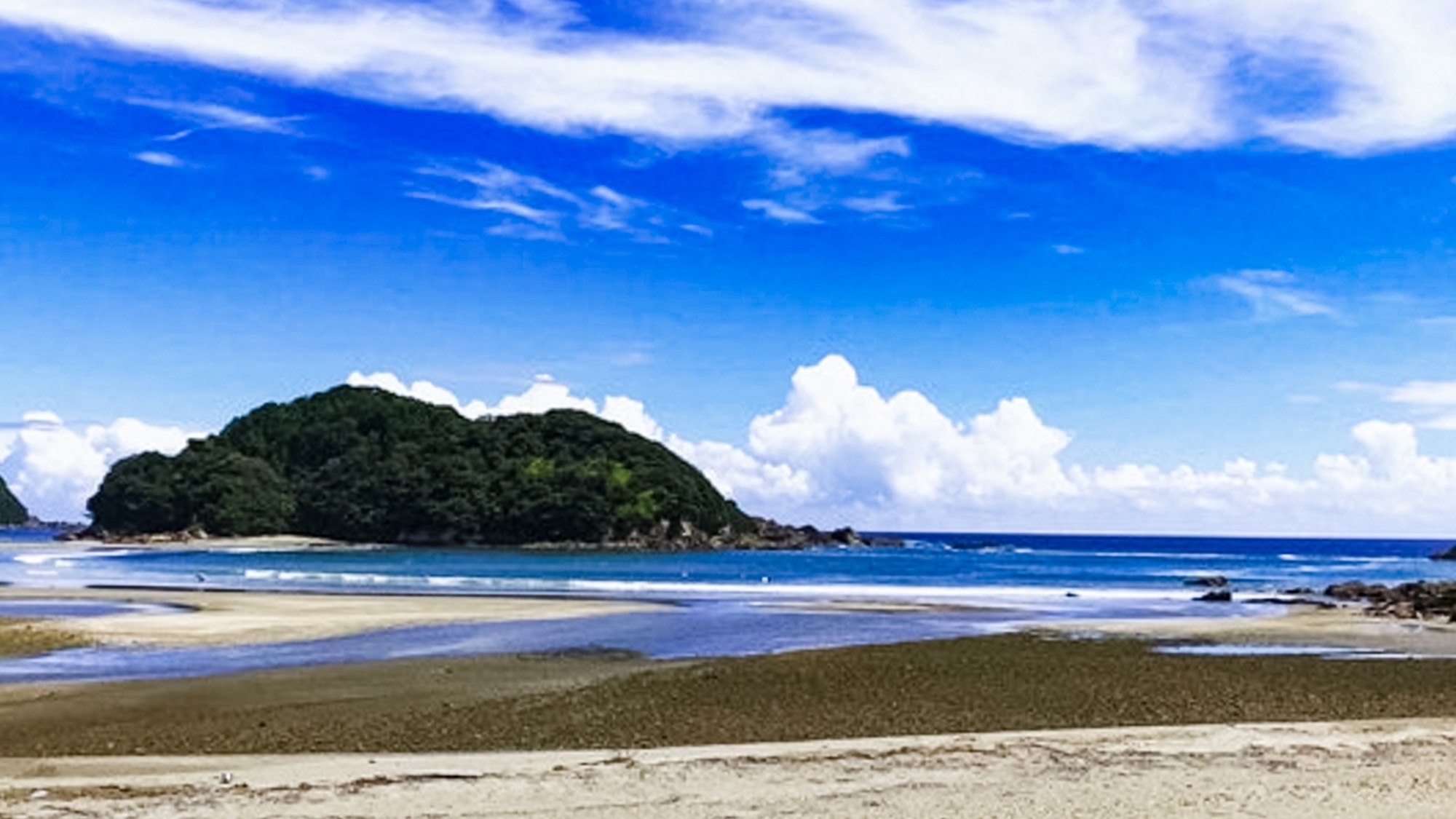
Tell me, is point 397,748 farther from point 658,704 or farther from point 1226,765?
point 1226,765

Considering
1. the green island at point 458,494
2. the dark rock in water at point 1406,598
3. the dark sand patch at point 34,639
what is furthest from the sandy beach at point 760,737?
the green island at point 458,494

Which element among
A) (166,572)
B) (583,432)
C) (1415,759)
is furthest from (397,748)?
(583,432)

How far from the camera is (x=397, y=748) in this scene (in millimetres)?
16312

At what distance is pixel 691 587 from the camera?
221ft

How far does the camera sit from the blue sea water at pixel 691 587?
30250mm

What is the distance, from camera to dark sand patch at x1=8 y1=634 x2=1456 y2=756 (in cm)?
1725

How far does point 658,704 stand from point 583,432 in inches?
6471

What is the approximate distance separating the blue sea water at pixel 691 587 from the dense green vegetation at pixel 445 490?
2177 cm

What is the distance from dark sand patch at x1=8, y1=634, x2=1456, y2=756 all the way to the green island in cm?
12873

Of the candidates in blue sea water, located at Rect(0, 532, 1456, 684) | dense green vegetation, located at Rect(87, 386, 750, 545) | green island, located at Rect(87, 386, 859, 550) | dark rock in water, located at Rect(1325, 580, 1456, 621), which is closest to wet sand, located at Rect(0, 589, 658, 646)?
blue sea water, located at Rect(0, 532, 1456, 684)

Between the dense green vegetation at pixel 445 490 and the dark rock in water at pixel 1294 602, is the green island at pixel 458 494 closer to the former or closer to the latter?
the dense green vegetation at pixel 445 490

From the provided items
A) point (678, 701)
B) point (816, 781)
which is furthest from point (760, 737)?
point (816, 781)

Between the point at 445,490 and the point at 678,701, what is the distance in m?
148

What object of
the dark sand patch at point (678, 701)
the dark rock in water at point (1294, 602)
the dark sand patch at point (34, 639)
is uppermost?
the dark sand patch at point (34, 639)
